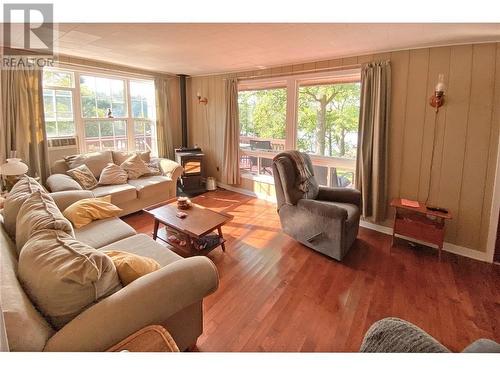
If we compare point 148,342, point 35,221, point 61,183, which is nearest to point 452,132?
point 148,342

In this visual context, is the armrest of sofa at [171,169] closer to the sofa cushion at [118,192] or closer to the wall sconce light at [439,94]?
the sofa cushion at [118,192]

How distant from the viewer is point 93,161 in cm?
371

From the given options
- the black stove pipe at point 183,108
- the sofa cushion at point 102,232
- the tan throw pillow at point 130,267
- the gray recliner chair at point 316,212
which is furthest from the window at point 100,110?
the tan throw pillow at point 130,267

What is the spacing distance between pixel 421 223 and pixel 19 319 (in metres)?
3.15

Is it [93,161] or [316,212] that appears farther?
[93,161]

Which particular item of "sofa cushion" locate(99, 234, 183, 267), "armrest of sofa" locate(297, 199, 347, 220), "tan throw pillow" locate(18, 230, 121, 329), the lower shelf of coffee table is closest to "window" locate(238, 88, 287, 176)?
"armrest of sofa" locate(297, 199, 347, 220)

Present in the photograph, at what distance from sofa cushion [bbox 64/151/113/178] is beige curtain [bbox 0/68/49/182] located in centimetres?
28

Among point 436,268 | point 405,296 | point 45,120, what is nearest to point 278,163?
point 405,296

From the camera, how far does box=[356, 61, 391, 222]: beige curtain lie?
10.0ft

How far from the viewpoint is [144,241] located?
2.08m

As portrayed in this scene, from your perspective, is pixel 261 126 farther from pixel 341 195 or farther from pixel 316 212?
pixel 316 212

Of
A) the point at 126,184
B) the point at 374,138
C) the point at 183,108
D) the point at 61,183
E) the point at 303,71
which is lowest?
the point at 126,184

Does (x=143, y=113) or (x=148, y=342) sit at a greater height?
(x=143, y=113)

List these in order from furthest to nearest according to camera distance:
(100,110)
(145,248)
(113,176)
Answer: (100,110) < (113,176) < (145,248)
